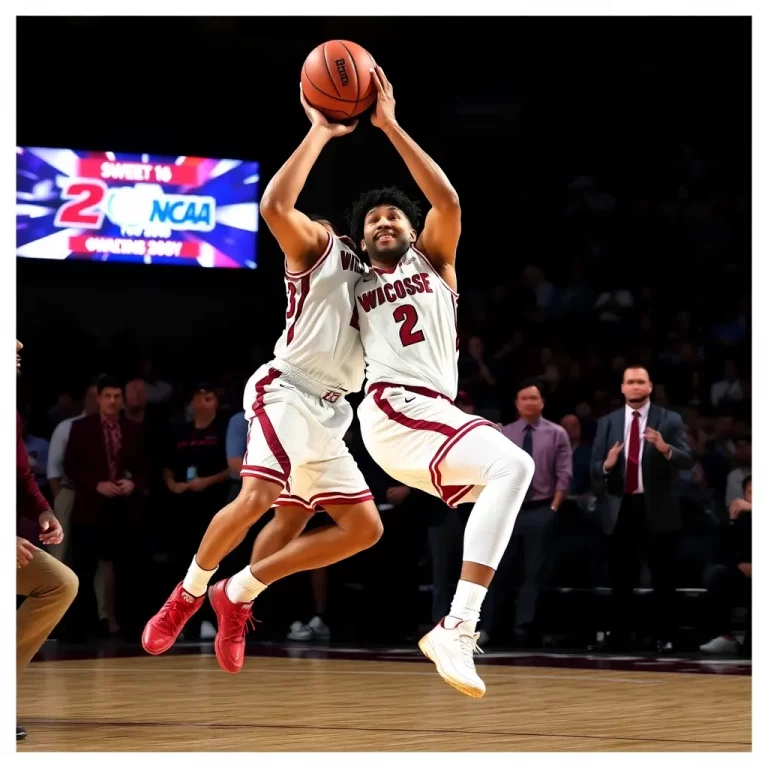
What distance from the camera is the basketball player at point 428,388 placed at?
470 cm

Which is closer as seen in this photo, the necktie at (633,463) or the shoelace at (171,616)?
the shoelace at (171,616)

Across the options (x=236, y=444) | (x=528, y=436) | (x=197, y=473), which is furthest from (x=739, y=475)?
(x=197, y=473)

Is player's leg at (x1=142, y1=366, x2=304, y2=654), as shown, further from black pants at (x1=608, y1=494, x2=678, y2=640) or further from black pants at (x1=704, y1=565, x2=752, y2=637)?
black pants at (x1=704, y1=565, x2=752, y2=637)

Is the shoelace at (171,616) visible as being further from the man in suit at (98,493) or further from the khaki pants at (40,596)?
the man in suit at (98,493)

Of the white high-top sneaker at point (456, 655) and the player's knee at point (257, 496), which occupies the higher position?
the player's knee at point (257, 496)

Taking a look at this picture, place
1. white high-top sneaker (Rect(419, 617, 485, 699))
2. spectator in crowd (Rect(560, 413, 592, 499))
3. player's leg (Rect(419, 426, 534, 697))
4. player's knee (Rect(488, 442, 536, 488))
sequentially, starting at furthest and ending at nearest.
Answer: spectator in crowd (Rect(560, 413, 592, 499))
player's knee (Rect(488, 442, 536, 488))
player's leg (Rect(419, 426, 534, 697))
white high-top sneaker (Rect(419, 617, 485, 699))

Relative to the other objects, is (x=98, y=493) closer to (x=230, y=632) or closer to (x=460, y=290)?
(x=230, y=632)

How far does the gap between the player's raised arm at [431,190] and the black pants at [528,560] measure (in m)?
3.84

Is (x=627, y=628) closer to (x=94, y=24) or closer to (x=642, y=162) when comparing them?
(x=642, y=162)

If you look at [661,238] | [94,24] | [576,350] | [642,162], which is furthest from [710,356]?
[94,24]

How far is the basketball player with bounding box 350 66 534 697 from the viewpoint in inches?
185

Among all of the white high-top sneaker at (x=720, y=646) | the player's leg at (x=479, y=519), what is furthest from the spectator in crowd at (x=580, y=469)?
the player's leg at (x=479, y=519)

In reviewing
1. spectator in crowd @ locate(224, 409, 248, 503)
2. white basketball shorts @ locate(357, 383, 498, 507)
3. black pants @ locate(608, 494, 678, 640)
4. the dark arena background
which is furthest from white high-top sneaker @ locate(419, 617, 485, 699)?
spectator in crowd @ locate(224, 409, 248, 503)

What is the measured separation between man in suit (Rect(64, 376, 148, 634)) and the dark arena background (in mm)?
29
